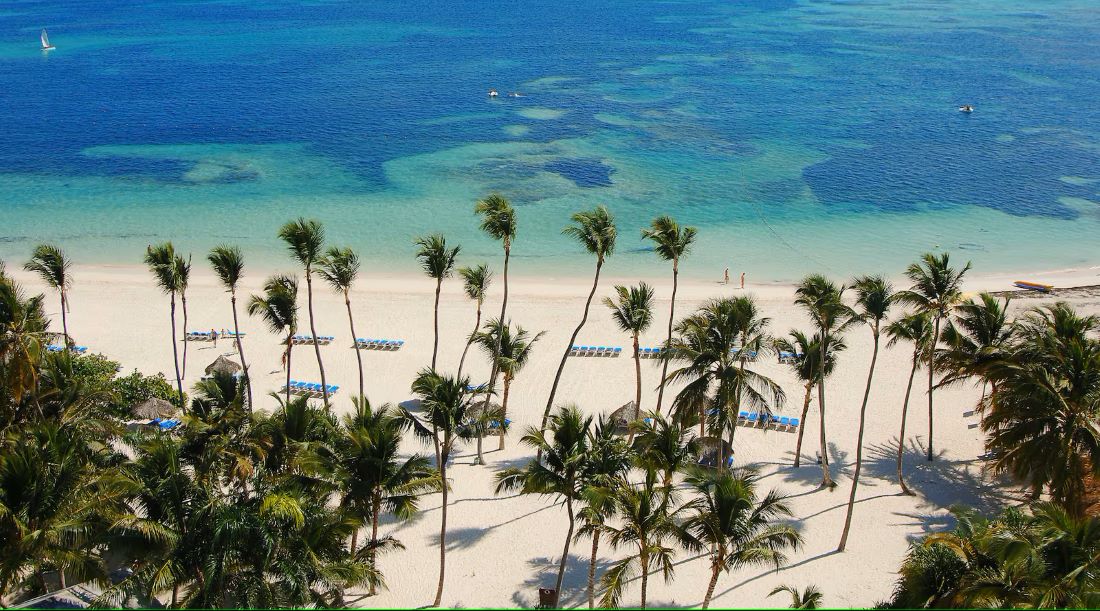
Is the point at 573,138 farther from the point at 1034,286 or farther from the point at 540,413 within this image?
the point at 540,413

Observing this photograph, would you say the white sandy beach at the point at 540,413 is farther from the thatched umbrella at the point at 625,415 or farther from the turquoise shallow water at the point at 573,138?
the turquoise shallow water at the point at 573,138

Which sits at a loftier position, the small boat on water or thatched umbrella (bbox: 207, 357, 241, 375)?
the small boat on water

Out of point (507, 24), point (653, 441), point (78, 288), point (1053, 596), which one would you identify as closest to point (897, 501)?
point (653, 441)

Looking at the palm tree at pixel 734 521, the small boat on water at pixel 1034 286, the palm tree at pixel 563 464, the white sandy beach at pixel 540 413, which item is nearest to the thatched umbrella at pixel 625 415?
the white sandy beach at pixel 540 413

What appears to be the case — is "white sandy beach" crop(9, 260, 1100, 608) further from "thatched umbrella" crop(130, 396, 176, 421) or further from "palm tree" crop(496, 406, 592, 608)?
"palm tree" crop(496, 406, 592, 608)

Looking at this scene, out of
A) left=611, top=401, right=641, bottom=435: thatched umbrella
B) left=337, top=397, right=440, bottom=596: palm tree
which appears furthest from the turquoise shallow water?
left=337, top=397, right=440, bottom=596: palm tree

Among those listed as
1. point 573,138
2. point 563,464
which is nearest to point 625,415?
point 563,464
